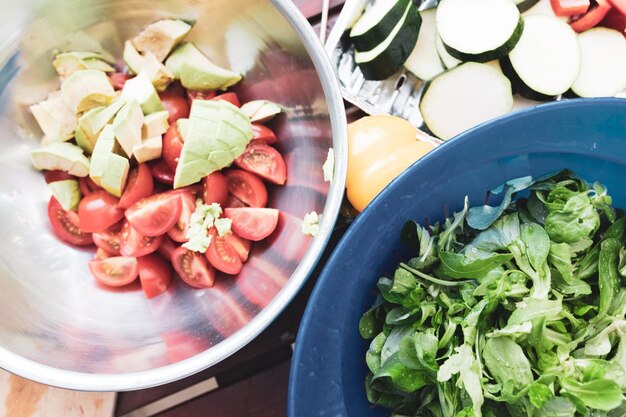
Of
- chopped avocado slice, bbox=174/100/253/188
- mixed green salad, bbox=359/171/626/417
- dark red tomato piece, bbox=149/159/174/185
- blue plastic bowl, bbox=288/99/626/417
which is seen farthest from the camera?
dark red tomato piece, bbox=149/159/174/185

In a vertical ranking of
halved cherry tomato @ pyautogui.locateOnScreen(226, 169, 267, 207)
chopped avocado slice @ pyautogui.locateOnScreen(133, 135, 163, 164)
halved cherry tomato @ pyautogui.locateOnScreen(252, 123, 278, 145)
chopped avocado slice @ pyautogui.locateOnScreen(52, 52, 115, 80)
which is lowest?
halved cherry tomato @ pyautogui.locateOnScreen(226, 169, 267, 207)

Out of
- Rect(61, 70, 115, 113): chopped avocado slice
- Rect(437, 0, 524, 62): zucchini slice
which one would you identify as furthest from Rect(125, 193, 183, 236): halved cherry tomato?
Rect(437, 0, 524, 62): zucchini slice

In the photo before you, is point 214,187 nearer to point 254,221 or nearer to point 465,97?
point 254,221

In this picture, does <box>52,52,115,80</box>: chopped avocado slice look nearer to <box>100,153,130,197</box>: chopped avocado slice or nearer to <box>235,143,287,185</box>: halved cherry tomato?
<box>100,153,130,197</box>: chopped avocado slice

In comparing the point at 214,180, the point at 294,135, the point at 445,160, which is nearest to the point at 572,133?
the point at 445,160

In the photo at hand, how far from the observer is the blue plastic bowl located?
2.80ft

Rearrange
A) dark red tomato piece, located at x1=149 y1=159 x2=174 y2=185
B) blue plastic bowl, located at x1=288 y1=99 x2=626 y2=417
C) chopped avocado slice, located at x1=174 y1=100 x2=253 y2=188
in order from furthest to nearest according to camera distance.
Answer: dark red tomato piece, located at x1=149 y1=159 x2=174 y2=185 → chopped avocado slice, located at x1=174 y1=100 x2=253 y2=188 → blue plastic bowl, located at x1=288 y1=99 x2=626 y2=417

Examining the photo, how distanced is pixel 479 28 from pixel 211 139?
0.53 meters

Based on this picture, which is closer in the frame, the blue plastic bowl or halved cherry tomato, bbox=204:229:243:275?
the blue plastic bowl

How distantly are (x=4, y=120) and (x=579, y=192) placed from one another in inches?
38.6

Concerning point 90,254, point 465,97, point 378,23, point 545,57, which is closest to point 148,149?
point 90,254

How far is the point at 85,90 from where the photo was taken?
104cm

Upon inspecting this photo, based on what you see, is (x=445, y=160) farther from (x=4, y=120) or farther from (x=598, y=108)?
(x=4, y=120)

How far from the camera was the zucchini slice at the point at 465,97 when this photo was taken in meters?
1.09
